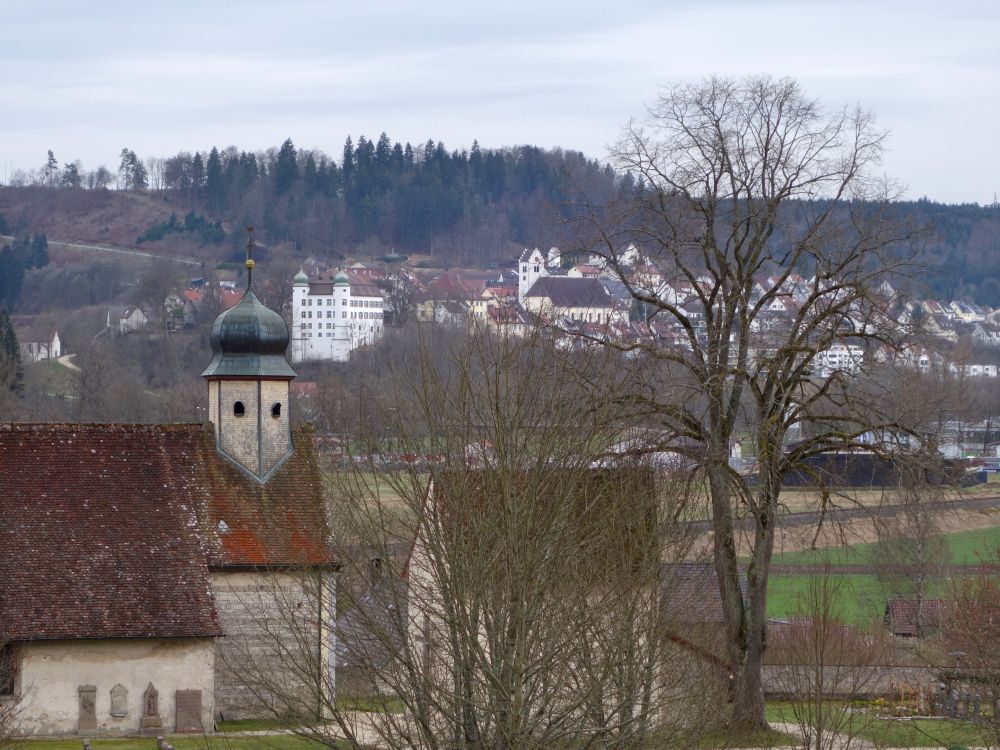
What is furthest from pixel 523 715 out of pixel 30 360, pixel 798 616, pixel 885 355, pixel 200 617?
pixel 30 360

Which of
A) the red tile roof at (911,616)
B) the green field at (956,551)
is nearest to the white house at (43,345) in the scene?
the green field at (956,551)

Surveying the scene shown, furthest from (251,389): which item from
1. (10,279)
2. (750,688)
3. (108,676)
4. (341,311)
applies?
(10,279)

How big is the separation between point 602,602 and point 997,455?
265 ft

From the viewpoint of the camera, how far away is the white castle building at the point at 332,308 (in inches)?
5969

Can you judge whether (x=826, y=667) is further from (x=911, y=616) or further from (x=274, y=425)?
(x=911, y=616)

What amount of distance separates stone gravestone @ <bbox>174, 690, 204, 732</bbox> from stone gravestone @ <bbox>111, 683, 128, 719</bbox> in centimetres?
79

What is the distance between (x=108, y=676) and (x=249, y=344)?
7175mm

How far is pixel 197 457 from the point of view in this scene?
97.4ft

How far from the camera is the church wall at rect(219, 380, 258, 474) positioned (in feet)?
99.6

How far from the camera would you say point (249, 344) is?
3138 cm

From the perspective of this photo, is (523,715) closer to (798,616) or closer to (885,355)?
(798,616)

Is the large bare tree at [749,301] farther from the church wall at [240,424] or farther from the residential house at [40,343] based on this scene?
the residential house at [40,343]

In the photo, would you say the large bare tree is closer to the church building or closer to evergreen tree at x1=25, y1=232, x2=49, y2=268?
the church building

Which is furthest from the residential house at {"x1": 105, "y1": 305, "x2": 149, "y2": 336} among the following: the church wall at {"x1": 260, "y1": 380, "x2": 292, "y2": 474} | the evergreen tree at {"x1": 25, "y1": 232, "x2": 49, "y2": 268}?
the church wall at {"x1": 260, "y1": 380, "x2": 292, "y2": 474}
